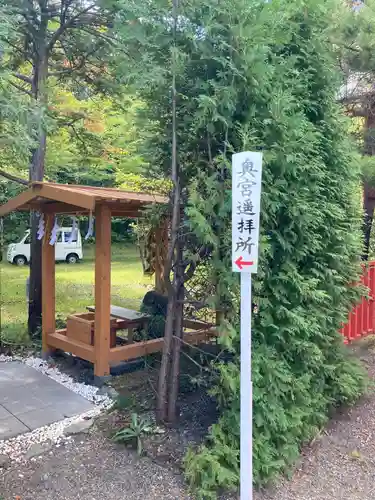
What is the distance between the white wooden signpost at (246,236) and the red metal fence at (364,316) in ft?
10.5

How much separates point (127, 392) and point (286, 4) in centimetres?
394

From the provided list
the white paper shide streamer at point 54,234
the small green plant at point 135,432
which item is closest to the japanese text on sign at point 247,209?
the small green plant at point 135,432

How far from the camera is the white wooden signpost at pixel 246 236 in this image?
99.8 inches

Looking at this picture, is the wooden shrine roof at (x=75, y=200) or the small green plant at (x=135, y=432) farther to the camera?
the wooden shrine roof at (x=75, y=200)

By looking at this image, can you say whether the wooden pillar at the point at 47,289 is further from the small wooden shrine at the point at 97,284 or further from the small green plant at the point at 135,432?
the small green plant at the point at 135,432

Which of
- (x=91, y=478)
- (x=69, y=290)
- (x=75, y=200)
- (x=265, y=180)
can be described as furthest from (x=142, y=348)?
(x=69, y=290)

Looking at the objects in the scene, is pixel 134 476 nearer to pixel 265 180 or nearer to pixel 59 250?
pixel 265 180

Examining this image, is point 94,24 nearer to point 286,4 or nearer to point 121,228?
point 286,4

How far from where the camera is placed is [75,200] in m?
4.49

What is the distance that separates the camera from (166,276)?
3.64 meters

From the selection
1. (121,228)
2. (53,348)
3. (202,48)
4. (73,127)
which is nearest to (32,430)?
(53,348)

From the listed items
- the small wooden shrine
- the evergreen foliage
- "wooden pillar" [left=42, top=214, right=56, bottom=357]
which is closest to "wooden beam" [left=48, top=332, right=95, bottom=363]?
the small wooden shrine

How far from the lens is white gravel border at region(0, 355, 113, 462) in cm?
355

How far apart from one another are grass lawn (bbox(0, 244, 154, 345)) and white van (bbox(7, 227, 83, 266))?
38cm
